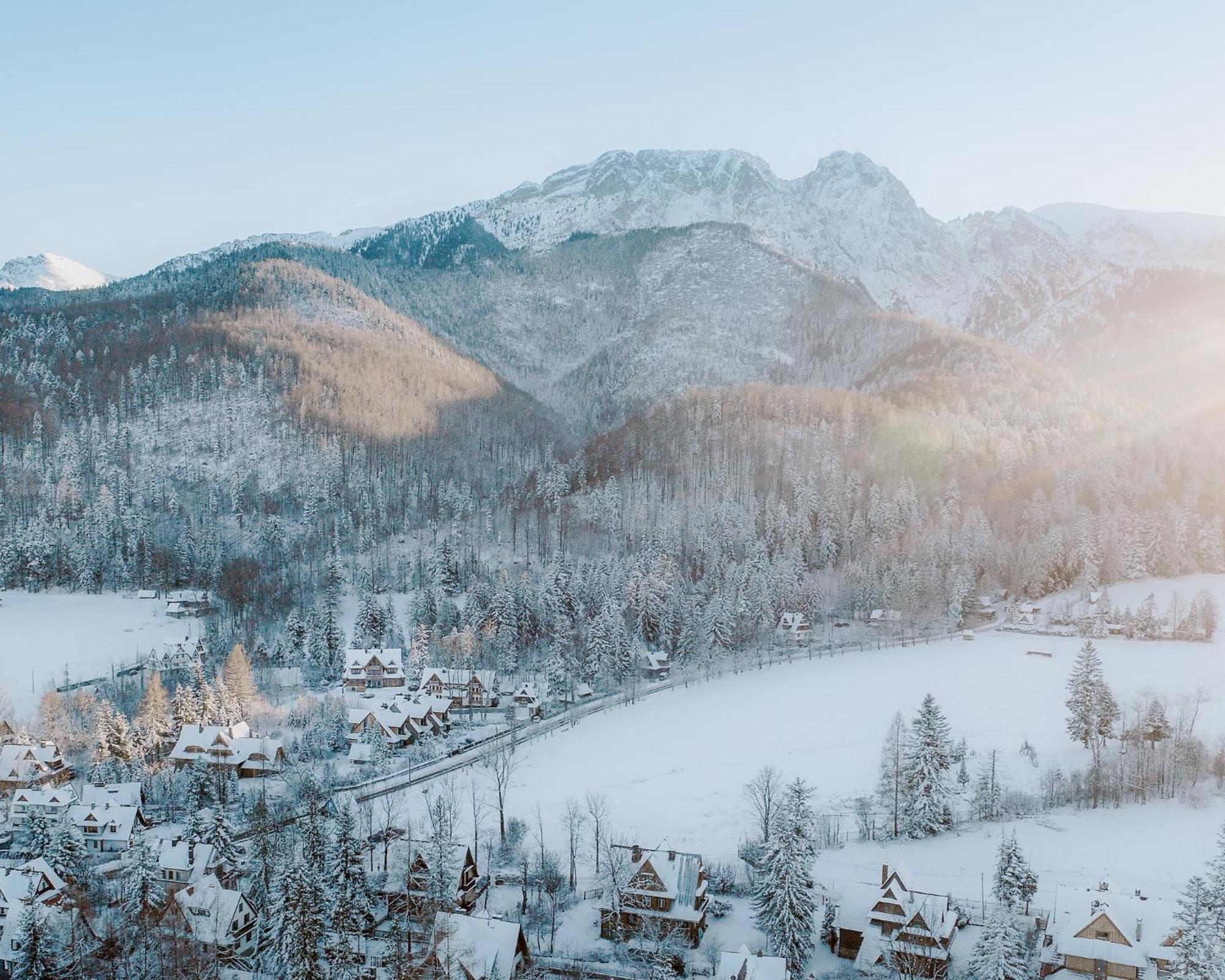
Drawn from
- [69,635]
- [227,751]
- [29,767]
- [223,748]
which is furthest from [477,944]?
[69,635]

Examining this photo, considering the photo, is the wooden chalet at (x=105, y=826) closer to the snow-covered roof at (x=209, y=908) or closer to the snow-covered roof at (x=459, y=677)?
the snow-covered roof at (x=209, y=908)

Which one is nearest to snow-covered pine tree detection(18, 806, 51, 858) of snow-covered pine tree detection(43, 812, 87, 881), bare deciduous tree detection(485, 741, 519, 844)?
snow-covered pine tree detection(43, 812, 87, 881)

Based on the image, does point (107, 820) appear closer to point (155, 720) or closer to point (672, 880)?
point (155, 720)

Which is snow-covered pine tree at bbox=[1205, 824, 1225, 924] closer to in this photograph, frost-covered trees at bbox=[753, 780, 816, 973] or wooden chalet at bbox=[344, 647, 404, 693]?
frost-covered trees at bbox=[753, 780, 816, 973]

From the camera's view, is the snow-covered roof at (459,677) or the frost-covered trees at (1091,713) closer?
the frost-covered trees at (1091,713)

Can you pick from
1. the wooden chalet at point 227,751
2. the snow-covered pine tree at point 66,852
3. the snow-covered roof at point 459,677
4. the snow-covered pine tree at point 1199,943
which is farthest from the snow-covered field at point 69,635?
the snow-covered pine tree at point 1199,943


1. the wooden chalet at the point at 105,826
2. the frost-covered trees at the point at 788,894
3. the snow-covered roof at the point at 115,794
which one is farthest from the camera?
the snow-covered roof at the point at 115,794

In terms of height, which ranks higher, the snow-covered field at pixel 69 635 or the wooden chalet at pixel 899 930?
the snow-covered field at pixel 69 635
